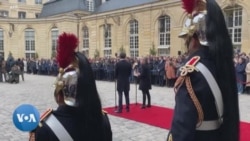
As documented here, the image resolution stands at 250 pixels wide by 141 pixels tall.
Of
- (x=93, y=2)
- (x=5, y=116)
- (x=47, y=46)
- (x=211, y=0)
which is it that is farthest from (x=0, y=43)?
(x=211, y=0)

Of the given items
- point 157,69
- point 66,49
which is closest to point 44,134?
point 66,49

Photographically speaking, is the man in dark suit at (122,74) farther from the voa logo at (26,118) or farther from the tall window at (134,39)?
the tall window at (134,39)

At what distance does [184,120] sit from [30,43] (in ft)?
144

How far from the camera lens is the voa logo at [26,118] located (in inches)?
80.5

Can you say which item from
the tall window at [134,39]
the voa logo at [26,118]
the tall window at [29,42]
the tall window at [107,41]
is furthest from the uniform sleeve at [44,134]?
the tall window at [29,42]

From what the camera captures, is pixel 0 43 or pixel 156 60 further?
pixel 0 43

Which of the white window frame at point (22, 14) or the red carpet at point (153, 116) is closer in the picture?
the red carpet at point (153, 116)

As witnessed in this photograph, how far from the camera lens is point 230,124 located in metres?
2.56

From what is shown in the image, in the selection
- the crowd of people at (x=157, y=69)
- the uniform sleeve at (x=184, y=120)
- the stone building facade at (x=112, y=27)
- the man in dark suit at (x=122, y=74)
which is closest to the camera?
the uniform sleeve at (x=184, y=120)

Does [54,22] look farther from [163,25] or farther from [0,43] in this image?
[163,25]

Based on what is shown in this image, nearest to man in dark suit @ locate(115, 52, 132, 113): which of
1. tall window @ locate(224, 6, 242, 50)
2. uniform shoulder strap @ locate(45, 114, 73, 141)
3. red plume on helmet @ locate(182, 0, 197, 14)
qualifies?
red plume on helmet @ locate(182, 0, 197, 14)

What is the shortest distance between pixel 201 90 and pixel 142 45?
28134 millimetres

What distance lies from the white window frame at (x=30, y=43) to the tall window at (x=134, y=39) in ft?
56.0

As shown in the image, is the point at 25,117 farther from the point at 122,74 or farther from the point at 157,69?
the point at 157,69
